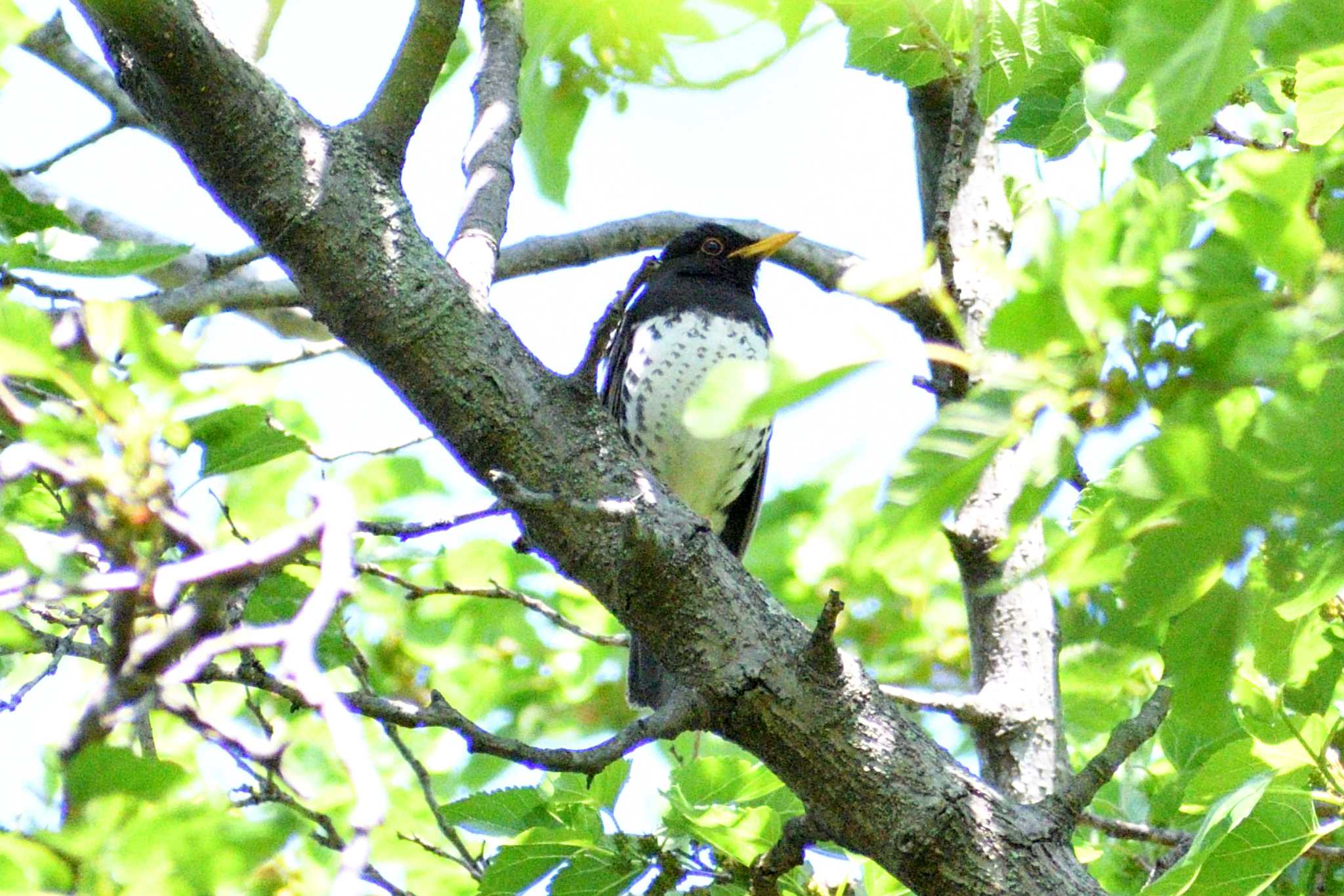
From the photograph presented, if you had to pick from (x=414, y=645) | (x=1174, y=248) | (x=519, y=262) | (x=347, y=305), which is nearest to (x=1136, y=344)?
(x=1174, y=248)

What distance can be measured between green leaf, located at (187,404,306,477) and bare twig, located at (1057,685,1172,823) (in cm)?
129

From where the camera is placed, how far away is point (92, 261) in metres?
1.60

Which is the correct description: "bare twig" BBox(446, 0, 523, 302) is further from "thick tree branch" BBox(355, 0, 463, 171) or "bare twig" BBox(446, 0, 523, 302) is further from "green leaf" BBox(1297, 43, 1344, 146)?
"green leaf" BBox(1297, 43, 1344, 146)

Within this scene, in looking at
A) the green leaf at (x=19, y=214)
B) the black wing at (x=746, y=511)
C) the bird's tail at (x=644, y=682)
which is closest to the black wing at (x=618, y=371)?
the black wing at (x=746, y=511)

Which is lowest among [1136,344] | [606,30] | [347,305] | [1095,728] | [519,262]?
[1095,728]

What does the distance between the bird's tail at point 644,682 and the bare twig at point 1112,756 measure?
182 centimetres

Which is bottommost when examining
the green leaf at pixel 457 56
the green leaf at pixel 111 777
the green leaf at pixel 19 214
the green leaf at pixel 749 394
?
the green leaf at pixel 111 777

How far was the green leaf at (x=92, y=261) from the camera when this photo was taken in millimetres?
1579

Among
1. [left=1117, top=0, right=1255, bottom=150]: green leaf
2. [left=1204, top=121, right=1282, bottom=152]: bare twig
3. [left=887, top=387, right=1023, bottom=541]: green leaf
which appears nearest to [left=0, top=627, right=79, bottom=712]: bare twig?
[left=887, top=387, right=1023, bottom=541]: green leaf

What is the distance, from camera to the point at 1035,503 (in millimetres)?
1142

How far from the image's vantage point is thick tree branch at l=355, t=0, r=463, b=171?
89.4 inches

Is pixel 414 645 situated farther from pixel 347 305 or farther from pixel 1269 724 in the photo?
pixel 1269 724

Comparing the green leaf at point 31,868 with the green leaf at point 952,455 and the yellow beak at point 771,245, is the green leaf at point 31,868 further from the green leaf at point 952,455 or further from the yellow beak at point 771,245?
the yellow beak at point 771,245

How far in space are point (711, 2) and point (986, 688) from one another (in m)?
1.53
